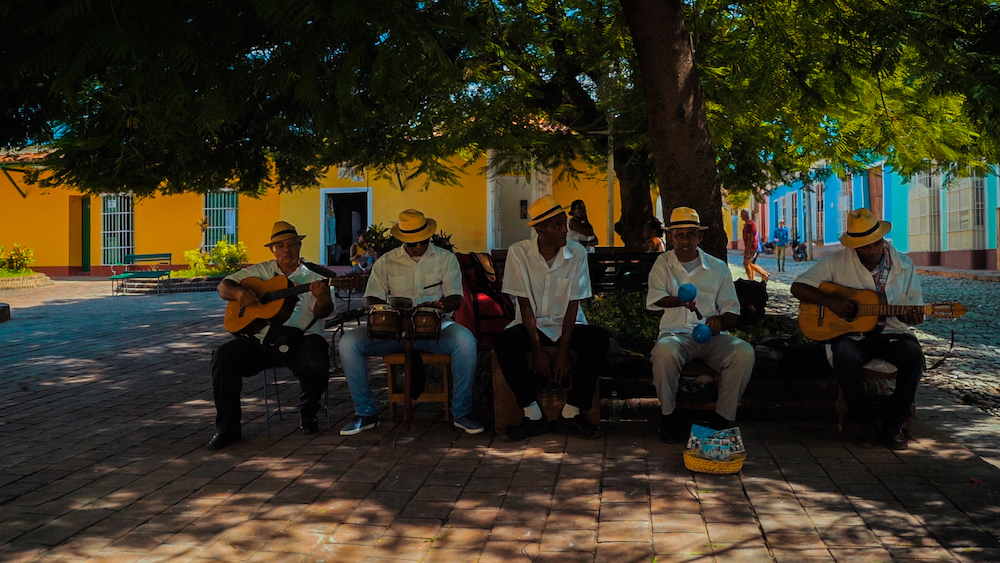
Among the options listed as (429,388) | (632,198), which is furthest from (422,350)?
(632,198)

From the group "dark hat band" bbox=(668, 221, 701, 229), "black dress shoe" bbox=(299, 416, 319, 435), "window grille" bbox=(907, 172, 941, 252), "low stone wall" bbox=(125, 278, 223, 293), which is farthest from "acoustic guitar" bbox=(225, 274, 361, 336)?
"window grille" bbox=(907, 172, 941, 252)

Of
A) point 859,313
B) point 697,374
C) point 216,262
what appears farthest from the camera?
point 216,262

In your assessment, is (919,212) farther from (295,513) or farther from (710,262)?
(295,513)

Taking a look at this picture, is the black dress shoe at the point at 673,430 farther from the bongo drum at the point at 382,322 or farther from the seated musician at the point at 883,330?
the bongo drum at the point at 382,322

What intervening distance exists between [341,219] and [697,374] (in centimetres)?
2155

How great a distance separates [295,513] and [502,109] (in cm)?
675

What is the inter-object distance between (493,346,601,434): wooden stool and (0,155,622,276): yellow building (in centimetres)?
1436

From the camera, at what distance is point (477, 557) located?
3465mm

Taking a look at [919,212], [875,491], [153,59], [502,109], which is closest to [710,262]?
[875,491]

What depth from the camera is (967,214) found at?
23094mm

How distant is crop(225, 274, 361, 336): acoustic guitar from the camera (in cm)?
571

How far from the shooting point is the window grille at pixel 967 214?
74.4 feet

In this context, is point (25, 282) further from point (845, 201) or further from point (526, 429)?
point (845, 201)

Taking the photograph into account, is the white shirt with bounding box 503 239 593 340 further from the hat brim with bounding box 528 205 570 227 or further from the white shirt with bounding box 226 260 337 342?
the white shirt with bounding box 226 260 337 342
